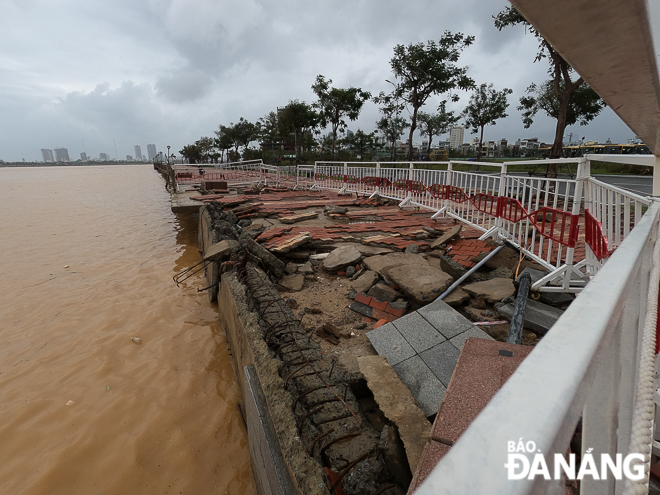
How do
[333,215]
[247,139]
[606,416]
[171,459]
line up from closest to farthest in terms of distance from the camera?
[606,416] → [171,459] → [333,215] → [247,139]

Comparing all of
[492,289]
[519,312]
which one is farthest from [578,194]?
[519,312]

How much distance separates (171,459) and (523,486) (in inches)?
133

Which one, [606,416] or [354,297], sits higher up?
[606,416]

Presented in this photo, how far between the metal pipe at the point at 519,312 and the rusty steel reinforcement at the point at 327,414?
4.82 feet

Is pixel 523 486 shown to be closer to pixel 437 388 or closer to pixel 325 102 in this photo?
pixel 437 388

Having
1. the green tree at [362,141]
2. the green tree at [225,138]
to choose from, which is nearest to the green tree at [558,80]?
the green tree at [362,141]

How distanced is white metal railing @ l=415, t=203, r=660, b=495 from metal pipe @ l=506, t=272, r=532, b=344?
2310 mm

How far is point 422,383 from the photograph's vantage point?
2.59 m

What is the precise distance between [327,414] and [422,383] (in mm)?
810

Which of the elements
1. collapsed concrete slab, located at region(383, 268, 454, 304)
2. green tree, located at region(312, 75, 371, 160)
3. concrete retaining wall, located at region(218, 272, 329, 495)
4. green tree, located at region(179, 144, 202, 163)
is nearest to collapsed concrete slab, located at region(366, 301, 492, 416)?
collapsed concrete slab, located at region(383, 268, 454, 304)

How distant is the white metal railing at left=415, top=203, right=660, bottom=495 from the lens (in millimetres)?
272

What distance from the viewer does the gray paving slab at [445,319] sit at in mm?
3062

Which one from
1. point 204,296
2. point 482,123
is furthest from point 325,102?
point 204,296

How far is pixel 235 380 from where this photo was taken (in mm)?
3746
